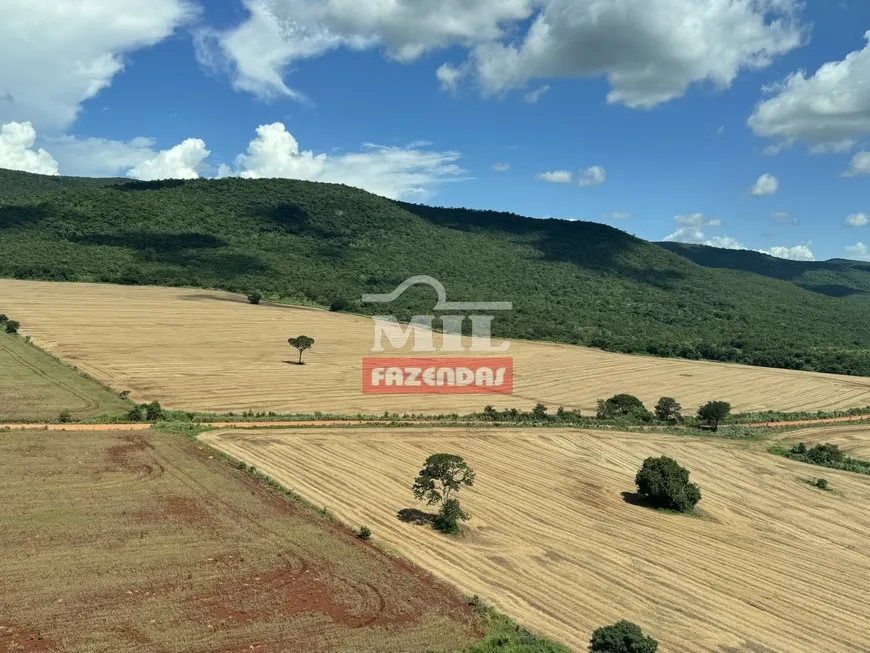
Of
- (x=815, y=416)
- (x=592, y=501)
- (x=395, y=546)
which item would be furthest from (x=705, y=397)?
(x=395, y=546)

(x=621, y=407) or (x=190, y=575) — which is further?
(x=621, y=407)

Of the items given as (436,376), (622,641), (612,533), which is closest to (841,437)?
(436,376)

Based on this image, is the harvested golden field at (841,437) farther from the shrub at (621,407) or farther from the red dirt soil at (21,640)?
the red dirt soil at (21,640)

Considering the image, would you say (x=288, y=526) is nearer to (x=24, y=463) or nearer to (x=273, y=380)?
(x=24, y=463)

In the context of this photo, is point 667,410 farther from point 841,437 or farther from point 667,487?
point 667,487

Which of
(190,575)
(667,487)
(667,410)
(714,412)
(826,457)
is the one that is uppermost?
(714,412)

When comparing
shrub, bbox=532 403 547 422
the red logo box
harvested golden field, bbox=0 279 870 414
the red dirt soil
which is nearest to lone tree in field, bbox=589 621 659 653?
the red dirt soil
